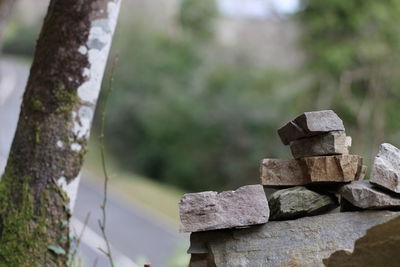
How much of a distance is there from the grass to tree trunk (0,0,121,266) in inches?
472

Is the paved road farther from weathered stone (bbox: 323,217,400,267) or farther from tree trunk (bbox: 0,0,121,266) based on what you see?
weathered stone (bbox: 323,217,400,267)

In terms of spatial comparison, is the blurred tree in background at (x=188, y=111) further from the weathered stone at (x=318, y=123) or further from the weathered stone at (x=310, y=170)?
the weathered stone at (x=318, y=123)

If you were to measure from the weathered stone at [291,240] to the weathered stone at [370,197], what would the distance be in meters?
0.04

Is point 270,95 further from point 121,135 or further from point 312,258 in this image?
point 312,258

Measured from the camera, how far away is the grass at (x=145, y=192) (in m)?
16.3

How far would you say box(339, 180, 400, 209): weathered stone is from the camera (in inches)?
88.5

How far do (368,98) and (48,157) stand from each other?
1370 centimetres

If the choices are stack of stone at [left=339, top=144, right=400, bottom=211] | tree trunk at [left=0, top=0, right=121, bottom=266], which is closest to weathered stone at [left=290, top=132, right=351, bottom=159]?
stack of stone at [left=339, top=144, right=400, bottom=211]

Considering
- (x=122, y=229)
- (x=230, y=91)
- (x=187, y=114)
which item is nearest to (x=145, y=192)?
(x=122, y=229)

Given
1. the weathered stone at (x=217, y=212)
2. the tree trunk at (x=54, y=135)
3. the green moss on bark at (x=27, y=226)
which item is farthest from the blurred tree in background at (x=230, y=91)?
the weathered stone at (x=217, y=212)

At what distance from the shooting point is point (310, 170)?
2.41 meters

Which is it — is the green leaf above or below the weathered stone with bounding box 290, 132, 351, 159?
below

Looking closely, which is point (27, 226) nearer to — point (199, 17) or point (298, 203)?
point (298, 203)

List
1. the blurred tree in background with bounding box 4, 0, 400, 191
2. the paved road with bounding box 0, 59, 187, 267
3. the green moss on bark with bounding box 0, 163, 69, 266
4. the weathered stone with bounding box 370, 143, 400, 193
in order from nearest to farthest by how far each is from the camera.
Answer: the weathered stone with bounding box 370, 143, 400, 193 → the green moss on bark with bounding box 0, 163, 69, 266 → the paved road with bounding box 0, 59, 187, 267 → the blurred tree in background with bounding box 4, 0, 400, 191
